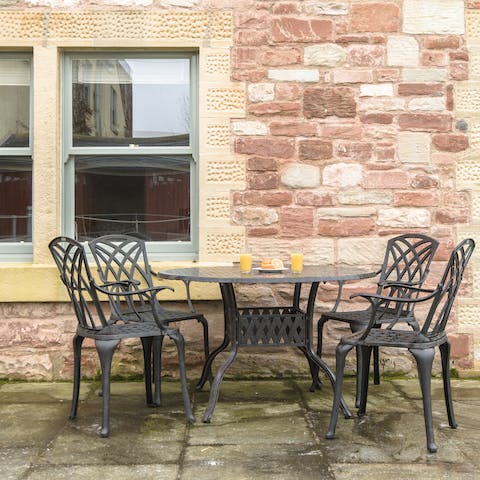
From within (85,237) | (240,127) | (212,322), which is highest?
(240,127)

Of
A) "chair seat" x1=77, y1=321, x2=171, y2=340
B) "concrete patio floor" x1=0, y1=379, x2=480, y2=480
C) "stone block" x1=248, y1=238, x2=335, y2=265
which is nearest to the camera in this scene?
"concrete patio floor" x1=0, y1=379, x2=480, y2=480

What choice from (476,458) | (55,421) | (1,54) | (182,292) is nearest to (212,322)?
(182,292)

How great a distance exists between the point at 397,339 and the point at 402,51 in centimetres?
235

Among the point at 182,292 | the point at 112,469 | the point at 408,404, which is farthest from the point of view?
the point at 182,292

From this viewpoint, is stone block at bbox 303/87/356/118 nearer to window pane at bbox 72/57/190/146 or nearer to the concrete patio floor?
window pane at bbox 72/57/190/146

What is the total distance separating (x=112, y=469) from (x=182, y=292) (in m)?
1.84

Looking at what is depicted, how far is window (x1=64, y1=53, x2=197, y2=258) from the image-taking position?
16.0 feet

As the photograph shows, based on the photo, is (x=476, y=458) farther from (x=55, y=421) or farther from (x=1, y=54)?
(x=1, y=54)

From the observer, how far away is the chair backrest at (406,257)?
4.33 metres

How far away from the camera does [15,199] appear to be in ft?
16.1

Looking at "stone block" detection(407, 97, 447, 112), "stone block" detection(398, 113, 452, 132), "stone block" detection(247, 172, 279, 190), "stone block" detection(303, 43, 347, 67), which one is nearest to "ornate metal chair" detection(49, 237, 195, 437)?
"stone block" detection(247, 172, 279, 190)

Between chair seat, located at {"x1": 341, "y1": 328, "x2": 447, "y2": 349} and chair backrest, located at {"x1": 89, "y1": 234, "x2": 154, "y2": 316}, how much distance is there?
1.40 meters

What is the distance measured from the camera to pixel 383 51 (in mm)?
4777

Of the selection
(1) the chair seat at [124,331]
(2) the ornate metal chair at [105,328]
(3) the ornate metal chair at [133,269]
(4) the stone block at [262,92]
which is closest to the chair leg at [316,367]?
(3) the ornate metal chair at [133,269]
